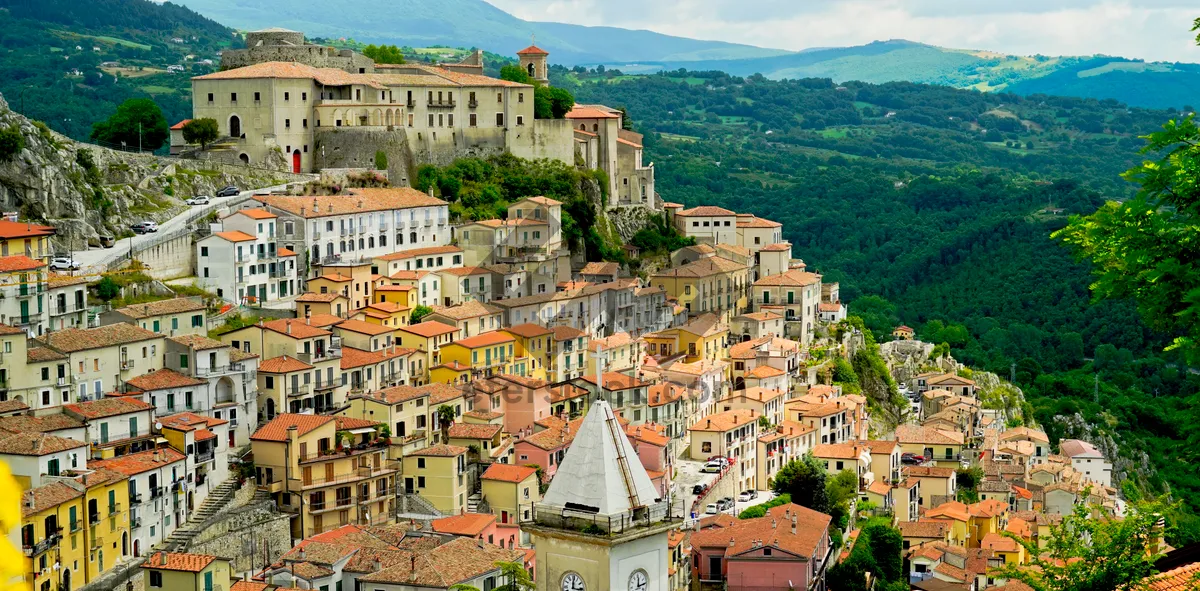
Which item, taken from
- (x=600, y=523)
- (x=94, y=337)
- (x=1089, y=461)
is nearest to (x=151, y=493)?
(x=94, y=337)

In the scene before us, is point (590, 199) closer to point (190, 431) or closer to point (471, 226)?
point (471, 226)

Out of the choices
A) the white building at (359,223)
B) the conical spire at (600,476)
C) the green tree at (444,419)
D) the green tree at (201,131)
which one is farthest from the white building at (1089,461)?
the conical spire at (600,476)

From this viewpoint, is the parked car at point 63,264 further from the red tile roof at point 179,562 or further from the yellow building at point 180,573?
the yellow building at point 180,573

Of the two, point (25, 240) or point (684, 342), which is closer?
point (25, 240)

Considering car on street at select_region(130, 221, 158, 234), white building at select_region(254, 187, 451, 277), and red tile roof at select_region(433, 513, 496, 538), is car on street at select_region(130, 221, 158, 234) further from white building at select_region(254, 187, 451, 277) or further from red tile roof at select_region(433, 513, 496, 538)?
red tile roof at select_region(433, 513, 496, 538)

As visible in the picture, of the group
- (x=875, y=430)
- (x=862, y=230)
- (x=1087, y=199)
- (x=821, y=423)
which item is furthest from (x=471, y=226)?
(x=1087, y=199)

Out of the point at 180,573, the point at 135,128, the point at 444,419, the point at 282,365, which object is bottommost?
the point at 180,573

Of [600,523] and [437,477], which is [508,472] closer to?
[437,477]
